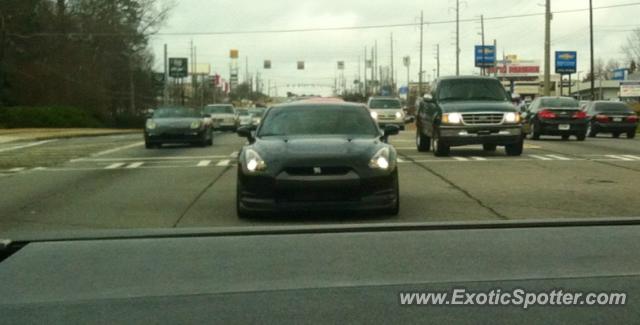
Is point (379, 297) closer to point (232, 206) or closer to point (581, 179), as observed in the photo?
point (232, 206)

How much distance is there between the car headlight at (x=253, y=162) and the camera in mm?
10172

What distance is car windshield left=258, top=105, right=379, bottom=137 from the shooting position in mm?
11492

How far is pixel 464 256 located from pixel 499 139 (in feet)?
53.3

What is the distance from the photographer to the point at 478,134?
68.7 ft

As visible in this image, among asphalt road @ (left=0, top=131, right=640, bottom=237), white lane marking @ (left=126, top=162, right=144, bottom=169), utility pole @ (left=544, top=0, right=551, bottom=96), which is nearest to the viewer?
asphalt road @ (left=0, top=131, right=640, bottom=237)

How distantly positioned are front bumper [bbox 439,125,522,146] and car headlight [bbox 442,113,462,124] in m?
0.11

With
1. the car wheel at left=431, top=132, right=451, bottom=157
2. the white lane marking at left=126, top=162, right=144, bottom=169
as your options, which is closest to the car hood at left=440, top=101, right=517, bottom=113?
the car wheel at left=431, top=132, right=451, bottom=157

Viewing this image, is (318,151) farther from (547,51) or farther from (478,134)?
(547,51)

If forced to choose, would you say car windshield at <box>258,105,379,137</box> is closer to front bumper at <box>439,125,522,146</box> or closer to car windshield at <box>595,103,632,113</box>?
front bumper at <box>439,125,522,146</box>

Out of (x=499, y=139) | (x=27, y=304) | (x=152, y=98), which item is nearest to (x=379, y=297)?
(x=27, y=304)

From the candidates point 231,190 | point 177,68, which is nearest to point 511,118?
point 231,190

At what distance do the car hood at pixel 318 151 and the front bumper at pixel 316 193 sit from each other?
0.51ft

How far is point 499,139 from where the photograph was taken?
69.5 feet

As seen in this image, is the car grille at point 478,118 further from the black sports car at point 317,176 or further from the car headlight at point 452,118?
the black sports car at point 317,176
